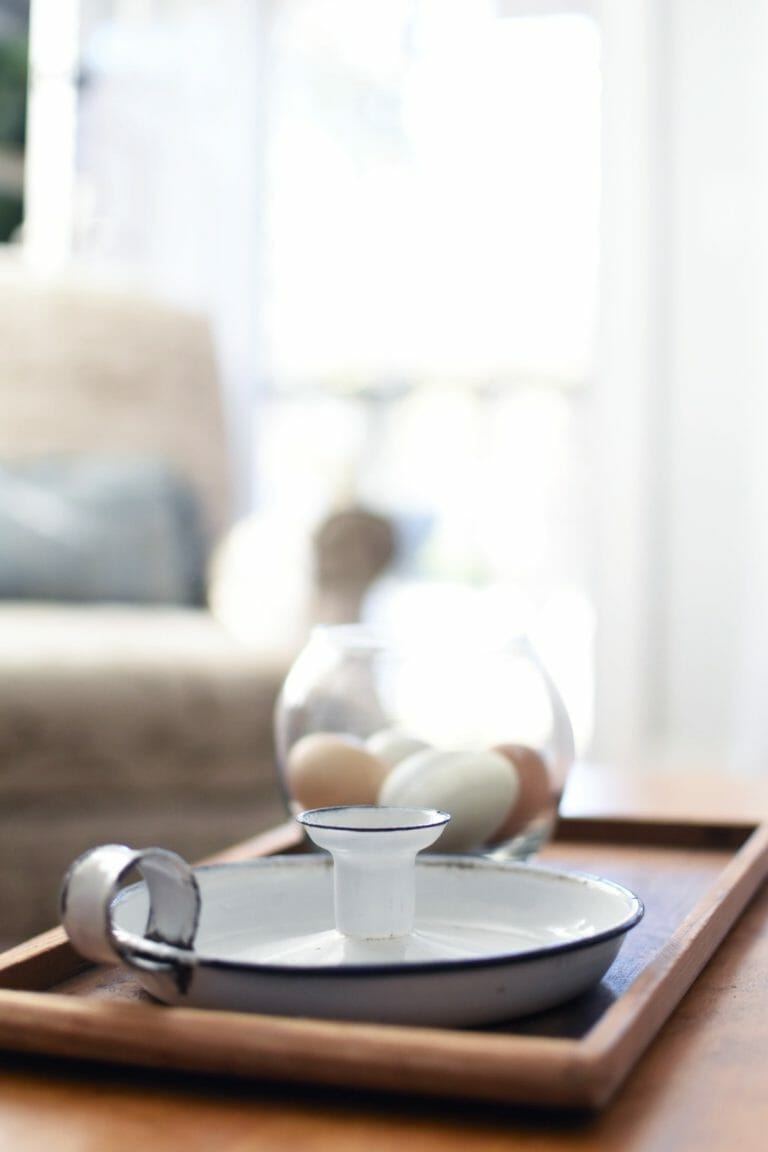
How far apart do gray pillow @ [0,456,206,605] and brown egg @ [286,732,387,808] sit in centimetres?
118

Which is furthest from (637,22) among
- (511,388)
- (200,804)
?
(200,804)

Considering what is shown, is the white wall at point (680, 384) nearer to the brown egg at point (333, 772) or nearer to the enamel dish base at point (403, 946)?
the brown egg at point (333, 772)

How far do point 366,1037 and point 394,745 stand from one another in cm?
35

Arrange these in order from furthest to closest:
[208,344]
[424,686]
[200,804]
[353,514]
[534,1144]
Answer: [208,344] → [353,514] → [200,804] → [424,686] → [534,1144]

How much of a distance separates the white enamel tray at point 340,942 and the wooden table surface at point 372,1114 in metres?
0.03

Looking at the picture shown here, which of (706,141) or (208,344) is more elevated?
(706,141)

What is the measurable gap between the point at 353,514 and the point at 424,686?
3.73ft

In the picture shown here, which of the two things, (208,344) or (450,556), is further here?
(450,556)

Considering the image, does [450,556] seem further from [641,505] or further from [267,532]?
[267,532]

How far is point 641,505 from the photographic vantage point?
2725mm

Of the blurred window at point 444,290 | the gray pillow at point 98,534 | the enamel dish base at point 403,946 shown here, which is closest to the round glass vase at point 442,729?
the enamel dish base at point 403,946

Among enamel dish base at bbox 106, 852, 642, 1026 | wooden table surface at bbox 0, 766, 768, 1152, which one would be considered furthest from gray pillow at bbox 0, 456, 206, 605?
wooden table surface at bbox 0, 766, 768, 1152

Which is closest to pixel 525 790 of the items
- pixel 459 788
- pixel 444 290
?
pixel 459 788

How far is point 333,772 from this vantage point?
80cm
